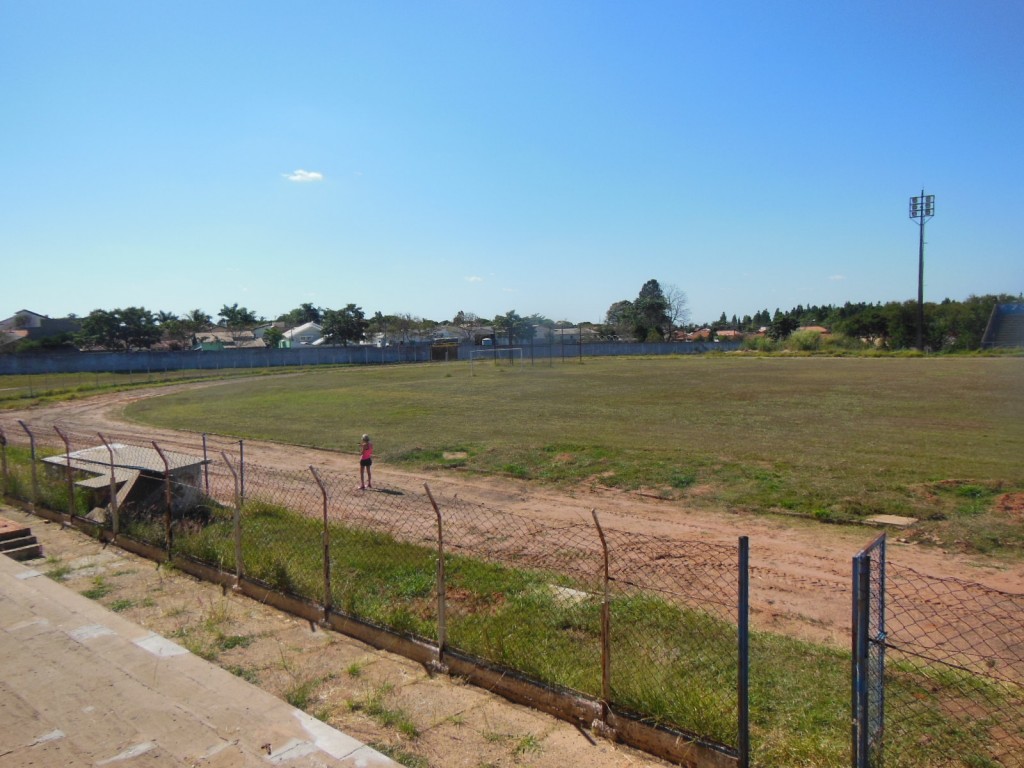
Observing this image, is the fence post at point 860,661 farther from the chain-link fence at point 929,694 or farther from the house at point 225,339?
the house at point 225,339

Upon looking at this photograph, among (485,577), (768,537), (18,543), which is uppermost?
(18,543)

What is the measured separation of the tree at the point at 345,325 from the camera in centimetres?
10375

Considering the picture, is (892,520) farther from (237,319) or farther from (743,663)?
(237,319)

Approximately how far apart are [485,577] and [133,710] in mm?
4332

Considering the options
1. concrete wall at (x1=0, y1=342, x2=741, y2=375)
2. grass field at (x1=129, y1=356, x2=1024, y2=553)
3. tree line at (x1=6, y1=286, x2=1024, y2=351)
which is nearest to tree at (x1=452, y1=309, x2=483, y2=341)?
tree line at (x1=6, y1=286, x2=1024, y2=351)

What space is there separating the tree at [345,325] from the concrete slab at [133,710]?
98821 mm

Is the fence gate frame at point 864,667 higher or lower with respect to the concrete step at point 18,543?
higher

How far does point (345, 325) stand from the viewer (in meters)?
104

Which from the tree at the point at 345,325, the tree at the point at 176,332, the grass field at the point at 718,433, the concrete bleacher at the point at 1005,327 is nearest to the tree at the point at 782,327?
the concrete bleacher at the point at 1005,327

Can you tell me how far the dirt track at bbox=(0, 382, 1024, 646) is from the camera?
27.9 feet

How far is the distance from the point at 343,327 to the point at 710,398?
259ft

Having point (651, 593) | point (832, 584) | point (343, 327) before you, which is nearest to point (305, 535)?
point (651, 593)

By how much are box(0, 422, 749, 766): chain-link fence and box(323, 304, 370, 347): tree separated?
90138 millimetres

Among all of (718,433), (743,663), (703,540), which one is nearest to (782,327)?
(718,433)
